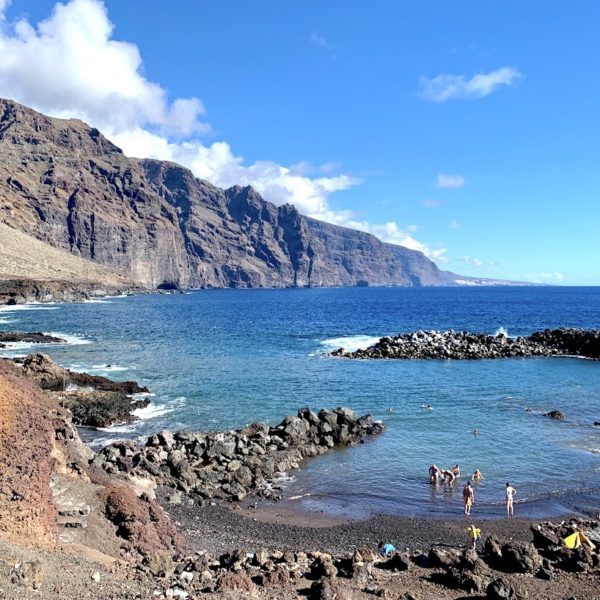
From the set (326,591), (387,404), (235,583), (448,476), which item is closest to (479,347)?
(387,404)

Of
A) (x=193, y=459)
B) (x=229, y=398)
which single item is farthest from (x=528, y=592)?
(x=229, y=398)

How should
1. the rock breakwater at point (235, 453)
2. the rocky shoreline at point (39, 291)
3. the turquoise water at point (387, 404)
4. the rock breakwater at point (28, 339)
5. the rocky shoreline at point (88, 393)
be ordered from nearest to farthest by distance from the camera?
the rock breakwater at point (235, 453)
the turquoise water at point (387, 404)
the rocky shoreline at point (88, 393)
the rock breakwater at point (28, 339)
the rocky shoreline at point (39, 291)

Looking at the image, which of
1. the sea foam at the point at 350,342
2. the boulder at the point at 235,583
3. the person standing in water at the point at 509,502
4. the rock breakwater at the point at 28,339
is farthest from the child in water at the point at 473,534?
the rock breakwater at the point at 28,339

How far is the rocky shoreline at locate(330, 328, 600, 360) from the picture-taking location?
64.9 m

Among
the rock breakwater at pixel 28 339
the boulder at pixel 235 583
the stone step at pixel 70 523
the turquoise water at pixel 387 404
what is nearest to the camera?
the boulder at pixel 235 583

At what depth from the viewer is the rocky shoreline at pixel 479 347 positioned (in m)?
64.9

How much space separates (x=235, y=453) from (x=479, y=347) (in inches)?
1851

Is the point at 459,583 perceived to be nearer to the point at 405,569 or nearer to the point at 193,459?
the point at 405,569

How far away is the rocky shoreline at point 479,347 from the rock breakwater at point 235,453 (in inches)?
1212

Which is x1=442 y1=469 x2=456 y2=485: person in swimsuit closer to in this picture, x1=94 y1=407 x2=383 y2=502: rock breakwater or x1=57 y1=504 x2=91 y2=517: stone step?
x1=94 y1=407 x2=383 y2=502: rock breakwater

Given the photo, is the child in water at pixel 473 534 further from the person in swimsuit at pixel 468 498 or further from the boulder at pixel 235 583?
the boulder at pixel 235 583

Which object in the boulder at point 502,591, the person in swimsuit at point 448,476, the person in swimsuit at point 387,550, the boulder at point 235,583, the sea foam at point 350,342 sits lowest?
the person in swimsuit at point 387,550

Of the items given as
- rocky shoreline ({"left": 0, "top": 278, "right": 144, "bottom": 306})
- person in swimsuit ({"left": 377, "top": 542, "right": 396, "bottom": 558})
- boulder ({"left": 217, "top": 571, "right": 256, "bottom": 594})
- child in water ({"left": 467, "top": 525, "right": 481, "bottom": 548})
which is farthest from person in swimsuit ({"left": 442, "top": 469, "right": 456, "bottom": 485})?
rocky shoreline ({"left": 0, "top": 278, "right": 144, "bottom": 306})

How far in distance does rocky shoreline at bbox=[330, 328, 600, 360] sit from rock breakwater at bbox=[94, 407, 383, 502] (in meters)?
30.8
